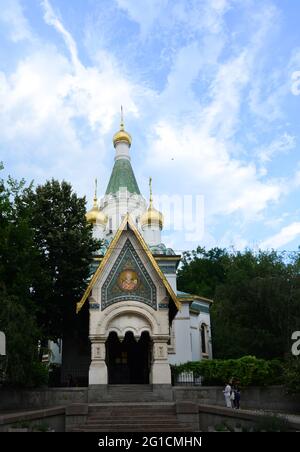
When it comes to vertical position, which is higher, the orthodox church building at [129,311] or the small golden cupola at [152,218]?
the small golden cupola at [152,218]

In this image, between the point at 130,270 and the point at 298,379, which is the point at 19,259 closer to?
the point at 130,270

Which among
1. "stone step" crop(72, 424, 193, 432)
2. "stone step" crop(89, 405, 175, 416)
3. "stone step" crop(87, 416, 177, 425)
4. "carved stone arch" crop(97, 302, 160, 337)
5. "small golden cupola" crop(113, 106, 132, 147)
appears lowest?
"stone step" crop(72, 424, 193, 432)

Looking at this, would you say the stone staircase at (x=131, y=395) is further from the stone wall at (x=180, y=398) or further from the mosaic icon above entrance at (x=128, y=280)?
the mosaic icon above entrance at (x=128, y=280)

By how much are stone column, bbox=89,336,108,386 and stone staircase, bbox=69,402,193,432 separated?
7.09ft

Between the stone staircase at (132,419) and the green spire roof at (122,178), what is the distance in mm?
20633

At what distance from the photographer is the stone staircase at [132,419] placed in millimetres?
13180

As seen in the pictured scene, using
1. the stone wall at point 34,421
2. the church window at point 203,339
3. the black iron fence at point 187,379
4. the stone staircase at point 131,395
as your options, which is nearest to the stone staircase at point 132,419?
the stone wall at point 34,421

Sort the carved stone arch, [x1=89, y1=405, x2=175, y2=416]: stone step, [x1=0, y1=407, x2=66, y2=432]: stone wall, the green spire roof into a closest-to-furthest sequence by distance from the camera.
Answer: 1. [x1=0, y1=407, x2=66, y2=432]: stone wall
2. [x1=89, y1=405, x2=175, y2=416]: stone step
3. the carved stone arch
4. the green spire roof

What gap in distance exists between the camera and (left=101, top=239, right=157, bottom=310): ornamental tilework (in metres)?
17.8

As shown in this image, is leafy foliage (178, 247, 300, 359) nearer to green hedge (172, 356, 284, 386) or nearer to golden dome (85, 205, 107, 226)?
green hedge (172, 356, 284, 386)

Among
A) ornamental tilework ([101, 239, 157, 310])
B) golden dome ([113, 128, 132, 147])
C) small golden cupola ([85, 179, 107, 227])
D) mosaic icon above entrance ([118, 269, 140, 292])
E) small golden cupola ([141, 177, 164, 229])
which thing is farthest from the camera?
golden dome ([113, 128, 132, 147])

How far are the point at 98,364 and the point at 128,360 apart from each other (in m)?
4.28

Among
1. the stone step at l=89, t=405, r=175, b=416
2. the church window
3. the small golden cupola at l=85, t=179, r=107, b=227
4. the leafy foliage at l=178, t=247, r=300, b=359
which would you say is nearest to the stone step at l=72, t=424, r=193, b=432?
the stone step at l=89, t=405, r=175, b=416
